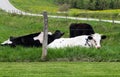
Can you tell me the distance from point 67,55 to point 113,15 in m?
52.7

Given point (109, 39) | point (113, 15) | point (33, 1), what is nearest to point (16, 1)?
point (33, 1)

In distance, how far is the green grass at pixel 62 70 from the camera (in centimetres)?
1112

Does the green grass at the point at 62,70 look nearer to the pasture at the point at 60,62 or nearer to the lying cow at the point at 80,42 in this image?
the pasture at the point at 60,62

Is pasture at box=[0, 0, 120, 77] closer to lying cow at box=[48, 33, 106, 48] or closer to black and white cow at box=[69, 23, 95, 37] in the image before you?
lying cow at box=[48, 33, 106, 48]

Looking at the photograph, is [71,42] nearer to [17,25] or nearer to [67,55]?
[67,55]

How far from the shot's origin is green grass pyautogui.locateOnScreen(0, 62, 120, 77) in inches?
438

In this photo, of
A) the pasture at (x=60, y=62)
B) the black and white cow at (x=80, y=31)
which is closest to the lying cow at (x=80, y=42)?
the pasture at (x=60, y=62)

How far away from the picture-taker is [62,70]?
1181 cm

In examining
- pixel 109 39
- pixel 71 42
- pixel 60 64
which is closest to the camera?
pixel 60 64

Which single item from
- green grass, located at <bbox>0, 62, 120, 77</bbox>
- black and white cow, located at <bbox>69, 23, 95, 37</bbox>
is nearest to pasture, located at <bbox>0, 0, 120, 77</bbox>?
green grass, located at <bbox>0, 62, 120, 77</bbox>

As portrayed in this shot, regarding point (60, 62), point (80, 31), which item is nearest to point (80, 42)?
point (60, 62)

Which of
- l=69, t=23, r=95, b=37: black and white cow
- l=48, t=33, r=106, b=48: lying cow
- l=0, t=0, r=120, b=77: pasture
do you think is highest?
l=0, t=0, r=120, b=77: pasture

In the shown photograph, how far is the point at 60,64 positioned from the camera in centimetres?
1310

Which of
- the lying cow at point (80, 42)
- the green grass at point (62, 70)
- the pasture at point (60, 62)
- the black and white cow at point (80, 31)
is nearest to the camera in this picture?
the green grass at point (62, 70)
